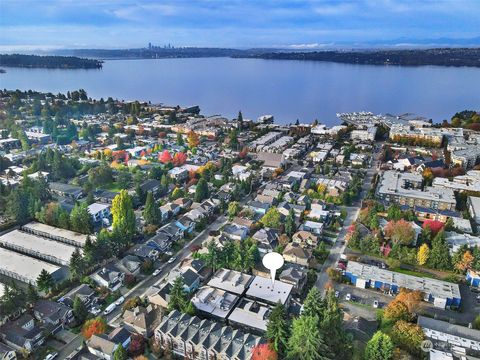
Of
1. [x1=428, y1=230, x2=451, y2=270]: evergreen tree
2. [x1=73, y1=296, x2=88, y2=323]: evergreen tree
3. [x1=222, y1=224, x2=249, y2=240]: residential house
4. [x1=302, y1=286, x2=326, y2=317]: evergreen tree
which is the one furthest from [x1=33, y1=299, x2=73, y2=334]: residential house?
[x1=428, y1=230, x2=451, y2=270]: evergreen tree

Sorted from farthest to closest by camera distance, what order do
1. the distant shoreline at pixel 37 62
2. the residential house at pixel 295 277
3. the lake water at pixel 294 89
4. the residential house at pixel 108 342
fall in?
1. the distant shoreline at pixel 37 62
2. the lake water at pixel 294 89
3. the residential house at pixel 295 277
4. the residential house at pixel 108 342

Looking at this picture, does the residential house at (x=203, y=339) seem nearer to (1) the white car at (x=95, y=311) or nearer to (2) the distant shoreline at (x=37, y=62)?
(1) the white car at (x=95, y=311)

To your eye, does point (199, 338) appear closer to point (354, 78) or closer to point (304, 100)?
point (304, 100)

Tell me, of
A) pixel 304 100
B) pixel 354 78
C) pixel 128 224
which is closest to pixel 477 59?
pixel 354 78

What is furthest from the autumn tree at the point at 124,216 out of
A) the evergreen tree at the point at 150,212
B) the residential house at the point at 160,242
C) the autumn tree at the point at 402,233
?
the autumn tree at the point at 402,233

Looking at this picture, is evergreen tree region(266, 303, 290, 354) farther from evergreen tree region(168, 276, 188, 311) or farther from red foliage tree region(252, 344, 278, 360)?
evergreen tree region(168, 276, 188, 311)

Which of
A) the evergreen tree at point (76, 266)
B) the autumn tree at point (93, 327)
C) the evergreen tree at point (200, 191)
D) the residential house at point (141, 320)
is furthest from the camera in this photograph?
the evergreen tree at point (200, 191)
